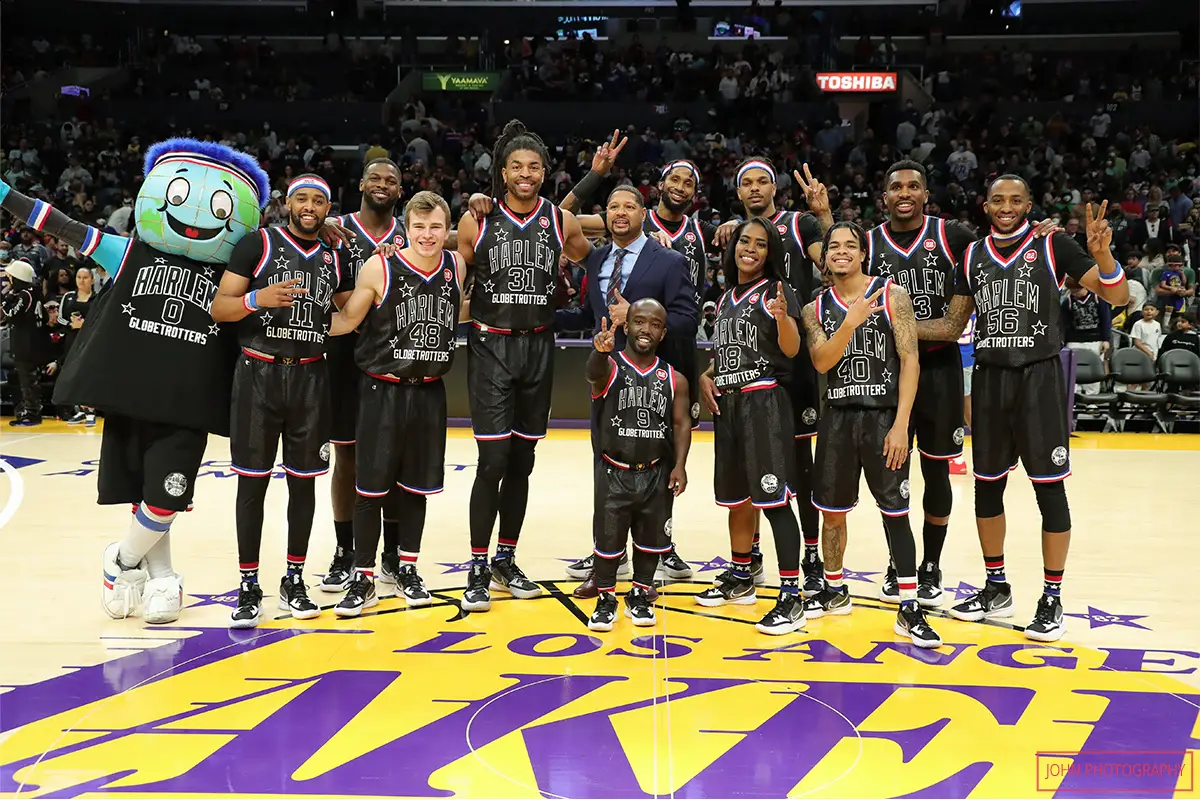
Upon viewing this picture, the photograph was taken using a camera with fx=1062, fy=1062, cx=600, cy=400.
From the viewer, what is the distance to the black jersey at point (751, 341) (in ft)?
15.7

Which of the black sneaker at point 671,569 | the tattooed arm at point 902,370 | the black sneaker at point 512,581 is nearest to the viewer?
the tattooed arm at point 902,370

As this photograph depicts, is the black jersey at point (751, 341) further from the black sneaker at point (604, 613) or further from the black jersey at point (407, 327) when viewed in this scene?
the black jersey at point (407, 327)

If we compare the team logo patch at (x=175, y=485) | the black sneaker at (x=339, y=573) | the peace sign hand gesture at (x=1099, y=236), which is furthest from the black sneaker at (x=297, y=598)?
the peace sign hand gesture at (x=1099, y=236)

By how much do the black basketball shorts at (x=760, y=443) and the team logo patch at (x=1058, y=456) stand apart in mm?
1095

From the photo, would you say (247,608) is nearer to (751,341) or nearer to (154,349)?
(154,349)

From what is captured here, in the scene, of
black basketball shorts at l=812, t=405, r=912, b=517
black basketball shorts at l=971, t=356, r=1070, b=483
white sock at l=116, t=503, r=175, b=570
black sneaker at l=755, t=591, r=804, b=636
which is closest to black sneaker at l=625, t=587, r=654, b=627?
black sneaker at l=755, t=591, r=804, b=636

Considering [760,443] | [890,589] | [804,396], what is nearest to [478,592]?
[760,443]

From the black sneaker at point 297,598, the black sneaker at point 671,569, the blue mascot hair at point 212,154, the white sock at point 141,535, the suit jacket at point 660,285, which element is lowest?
the black sneaker at point 671,569

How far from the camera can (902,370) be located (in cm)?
455

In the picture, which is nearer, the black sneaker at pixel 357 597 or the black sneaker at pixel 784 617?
the black sneaker at pixel 784 617

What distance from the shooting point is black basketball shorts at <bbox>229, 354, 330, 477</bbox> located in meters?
4.55

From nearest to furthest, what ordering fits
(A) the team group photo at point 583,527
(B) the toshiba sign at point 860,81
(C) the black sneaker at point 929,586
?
1. (A) the team group photo at point 583,527
2. (C) the black sneaker at point 929,586
3. (B) the toshiba sign at point 860,81

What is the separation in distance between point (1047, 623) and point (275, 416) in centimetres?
344

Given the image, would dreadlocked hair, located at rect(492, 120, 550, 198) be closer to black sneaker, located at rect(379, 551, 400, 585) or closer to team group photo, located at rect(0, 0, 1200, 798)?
team group photo, located at rect(0, 0, 1200, 798)
